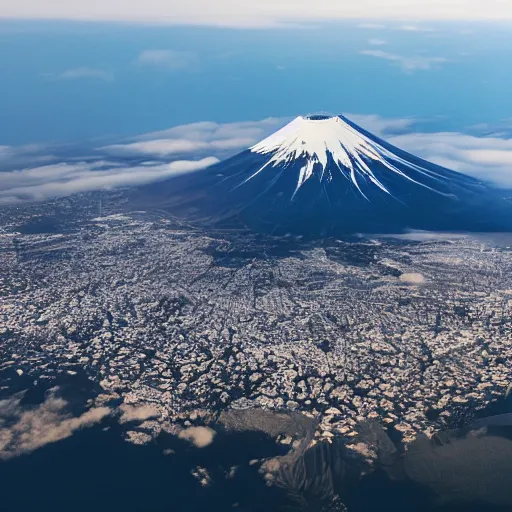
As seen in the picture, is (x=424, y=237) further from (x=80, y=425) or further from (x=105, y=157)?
(x=105, y=157)

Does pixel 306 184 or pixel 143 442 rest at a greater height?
pixel 306 184

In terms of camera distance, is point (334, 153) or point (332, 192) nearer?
point (332, 192)

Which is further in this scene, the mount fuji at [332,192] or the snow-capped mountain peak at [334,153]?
the snow-capped mountain peak at [334,153]

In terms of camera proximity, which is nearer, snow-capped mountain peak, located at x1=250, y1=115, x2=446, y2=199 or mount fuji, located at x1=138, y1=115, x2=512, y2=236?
mount fuji, located at x1=138, y1=115, x2=512, y2=236

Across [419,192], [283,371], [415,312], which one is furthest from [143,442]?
[419,192]
